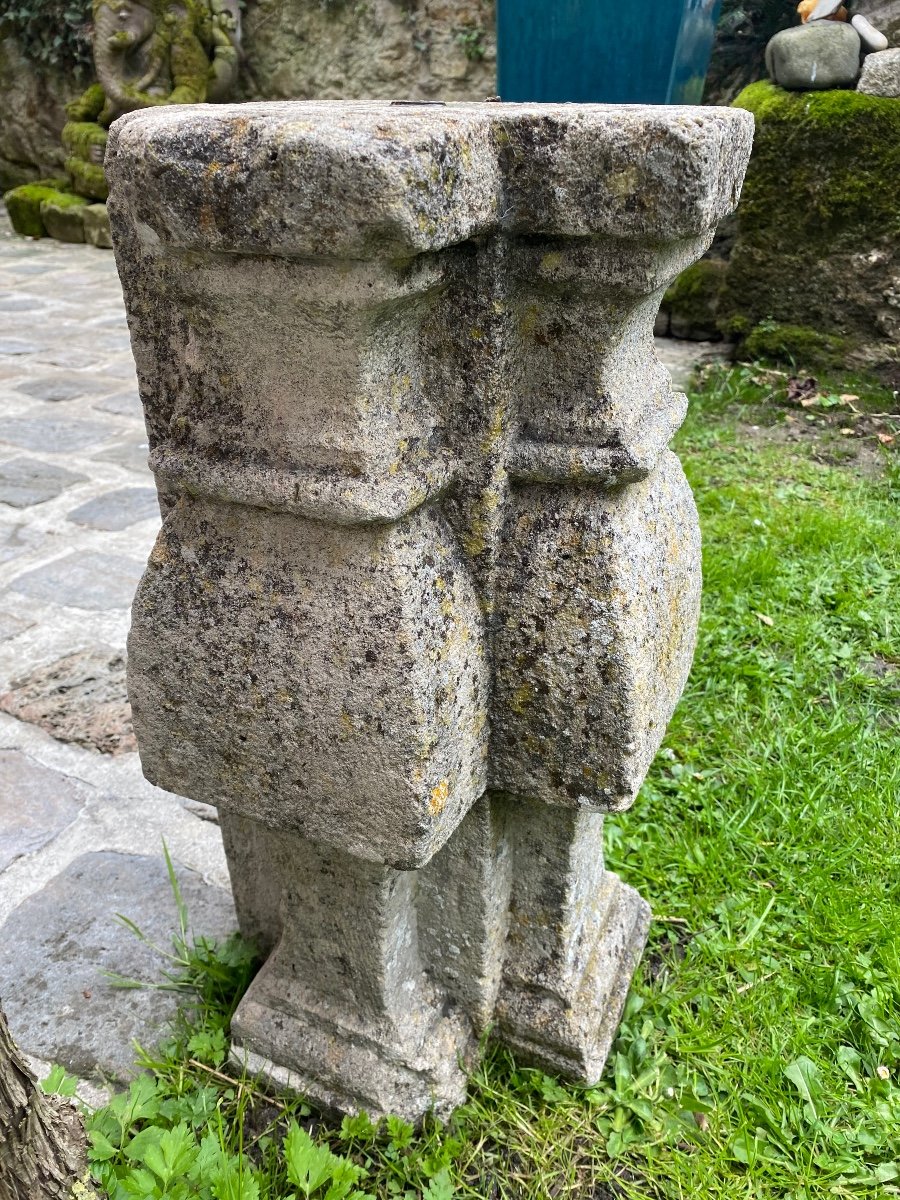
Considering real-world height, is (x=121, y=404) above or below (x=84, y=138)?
below

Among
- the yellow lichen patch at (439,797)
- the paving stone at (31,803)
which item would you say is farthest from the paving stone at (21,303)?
the yellow lichen patch at (439,797)

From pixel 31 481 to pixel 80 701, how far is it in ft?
4.89

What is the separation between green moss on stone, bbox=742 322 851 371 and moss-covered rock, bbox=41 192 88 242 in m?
5.53

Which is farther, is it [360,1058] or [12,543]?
[12,543]

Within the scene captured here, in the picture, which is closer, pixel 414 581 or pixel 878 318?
pixel 414 581

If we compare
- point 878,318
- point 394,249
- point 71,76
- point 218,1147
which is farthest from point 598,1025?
point 71,76

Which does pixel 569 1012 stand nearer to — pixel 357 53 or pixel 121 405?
pixel 121 405

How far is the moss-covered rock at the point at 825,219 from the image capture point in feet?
13.3

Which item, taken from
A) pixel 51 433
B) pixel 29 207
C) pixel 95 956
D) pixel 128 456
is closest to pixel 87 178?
pixel 29 207

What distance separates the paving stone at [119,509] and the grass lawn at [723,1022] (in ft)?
6.22

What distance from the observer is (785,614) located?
275 cm

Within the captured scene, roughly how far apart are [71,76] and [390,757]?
920 centimetres

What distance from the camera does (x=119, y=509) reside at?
11.0 feet

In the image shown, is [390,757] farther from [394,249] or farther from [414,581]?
[394,249]
